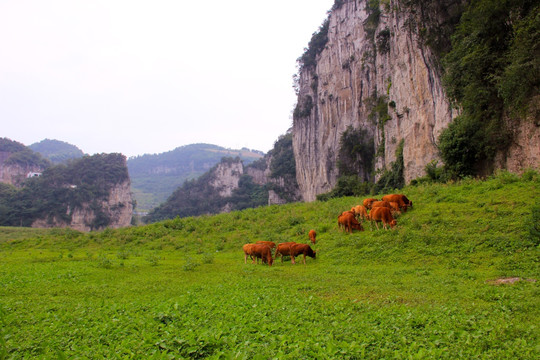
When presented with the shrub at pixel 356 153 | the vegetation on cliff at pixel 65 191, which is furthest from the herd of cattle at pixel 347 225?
the vegetation on cliff at pixel 65 191

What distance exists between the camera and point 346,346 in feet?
13.8

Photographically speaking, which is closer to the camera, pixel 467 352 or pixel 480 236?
pixel 467 352

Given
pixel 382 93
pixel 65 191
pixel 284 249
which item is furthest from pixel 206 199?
pixel 284 249

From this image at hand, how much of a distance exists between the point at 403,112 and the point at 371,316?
3002cm

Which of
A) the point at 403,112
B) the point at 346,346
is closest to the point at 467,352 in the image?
the point at 346,346

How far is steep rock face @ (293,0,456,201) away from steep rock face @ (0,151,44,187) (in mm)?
95349

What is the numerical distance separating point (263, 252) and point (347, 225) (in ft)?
13.9

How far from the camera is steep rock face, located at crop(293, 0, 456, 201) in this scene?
28.4 meters

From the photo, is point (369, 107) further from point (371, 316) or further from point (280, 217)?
point (371, 316)

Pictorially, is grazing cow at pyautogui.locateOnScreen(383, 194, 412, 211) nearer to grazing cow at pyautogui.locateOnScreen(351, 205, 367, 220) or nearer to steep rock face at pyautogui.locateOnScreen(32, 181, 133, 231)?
grazing cow at pyautogui.locateOnScreen(351, 205, 367, 220)

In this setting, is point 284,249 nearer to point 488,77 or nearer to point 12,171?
point 488,77

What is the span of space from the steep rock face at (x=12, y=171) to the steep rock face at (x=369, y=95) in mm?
95349

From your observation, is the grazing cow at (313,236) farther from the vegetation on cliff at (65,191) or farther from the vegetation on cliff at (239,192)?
the vegetation on cliff at (65,191)

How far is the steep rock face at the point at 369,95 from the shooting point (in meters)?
28.4
